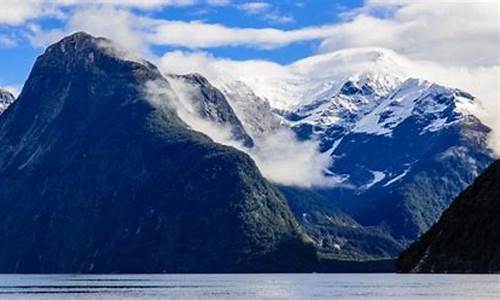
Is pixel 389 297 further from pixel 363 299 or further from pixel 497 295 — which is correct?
pixel 497 295

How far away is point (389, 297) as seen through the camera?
19188 centimetres

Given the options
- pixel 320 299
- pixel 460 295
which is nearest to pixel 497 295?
pixel 460 295

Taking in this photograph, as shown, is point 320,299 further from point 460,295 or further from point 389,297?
point 460,295

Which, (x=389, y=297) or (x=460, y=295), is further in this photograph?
(x=389, y=297)

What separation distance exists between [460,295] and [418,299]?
24.9 ft

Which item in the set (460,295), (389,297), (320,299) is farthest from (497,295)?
(320,299)

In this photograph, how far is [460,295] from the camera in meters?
177

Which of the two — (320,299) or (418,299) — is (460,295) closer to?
(418,299)

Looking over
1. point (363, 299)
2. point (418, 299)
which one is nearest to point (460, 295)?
point (418, 299)

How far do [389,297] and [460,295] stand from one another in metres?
17.9

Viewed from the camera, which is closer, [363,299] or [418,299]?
[418,299]

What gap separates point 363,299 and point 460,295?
71.8 ft

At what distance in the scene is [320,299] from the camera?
198 metres

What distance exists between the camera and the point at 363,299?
193500 millimetres
